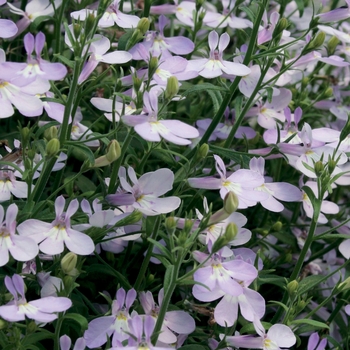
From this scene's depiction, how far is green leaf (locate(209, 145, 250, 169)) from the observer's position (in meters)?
1.24

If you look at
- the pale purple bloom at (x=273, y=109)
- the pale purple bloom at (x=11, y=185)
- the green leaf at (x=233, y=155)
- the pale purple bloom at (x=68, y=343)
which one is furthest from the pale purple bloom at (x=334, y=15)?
the pale purple bloom at (x=68, y=343)

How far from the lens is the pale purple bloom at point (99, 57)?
3.73 ft

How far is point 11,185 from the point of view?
117cm

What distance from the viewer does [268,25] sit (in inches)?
54.8

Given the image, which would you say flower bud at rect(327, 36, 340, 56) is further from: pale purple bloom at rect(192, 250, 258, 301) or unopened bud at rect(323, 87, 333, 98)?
pale purple bloom at rect(192, 250, 258, 301)

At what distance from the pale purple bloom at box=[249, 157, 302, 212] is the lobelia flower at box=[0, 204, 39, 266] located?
16.9 inches

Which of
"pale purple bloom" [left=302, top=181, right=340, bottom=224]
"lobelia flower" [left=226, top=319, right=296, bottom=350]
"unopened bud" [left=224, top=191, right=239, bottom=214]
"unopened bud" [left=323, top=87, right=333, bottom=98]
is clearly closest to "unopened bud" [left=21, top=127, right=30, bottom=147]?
"unopened bud" [left=224, top=191, right=239, bottom=214]

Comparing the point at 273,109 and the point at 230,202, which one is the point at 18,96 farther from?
the point at 273,109

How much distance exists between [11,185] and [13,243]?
0.66ft

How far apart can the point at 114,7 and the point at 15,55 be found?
0.41m

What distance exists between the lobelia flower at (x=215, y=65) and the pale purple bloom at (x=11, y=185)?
1.17ft

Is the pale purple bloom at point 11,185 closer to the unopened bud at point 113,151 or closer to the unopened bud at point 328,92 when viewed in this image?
the unopened bud at point 113,151

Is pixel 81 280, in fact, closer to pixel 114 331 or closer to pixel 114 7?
pixel 114 331

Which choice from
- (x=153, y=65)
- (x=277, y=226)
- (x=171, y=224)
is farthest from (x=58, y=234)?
(x=277, y=226)
